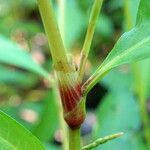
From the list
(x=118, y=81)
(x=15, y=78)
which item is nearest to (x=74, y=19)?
(x=118, y=81)

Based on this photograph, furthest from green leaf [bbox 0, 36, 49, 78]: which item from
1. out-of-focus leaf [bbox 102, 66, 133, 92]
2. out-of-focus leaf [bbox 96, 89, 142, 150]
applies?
out-of-focus leaf [bbox 102, 66, 133, 92]

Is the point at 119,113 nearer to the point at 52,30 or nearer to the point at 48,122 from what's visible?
the point at 48,122

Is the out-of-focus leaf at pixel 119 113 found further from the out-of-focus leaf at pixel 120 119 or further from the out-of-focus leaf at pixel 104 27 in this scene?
the out-of-focus leaf at pixel 104 27

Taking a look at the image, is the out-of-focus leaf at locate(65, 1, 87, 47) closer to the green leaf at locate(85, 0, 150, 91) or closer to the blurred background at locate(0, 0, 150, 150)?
the blurred background at locate(0, 0, 150, 150)

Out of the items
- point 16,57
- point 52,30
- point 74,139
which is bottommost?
point 16,57

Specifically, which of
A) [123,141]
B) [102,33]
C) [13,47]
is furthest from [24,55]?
[102,33]

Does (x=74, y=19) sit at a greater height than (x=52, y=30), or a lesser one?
lesser

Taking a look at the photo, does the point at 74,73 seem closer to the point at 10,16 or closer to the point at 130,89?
the point at 130,89
